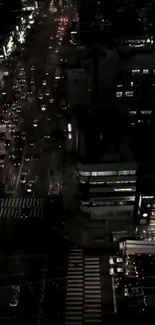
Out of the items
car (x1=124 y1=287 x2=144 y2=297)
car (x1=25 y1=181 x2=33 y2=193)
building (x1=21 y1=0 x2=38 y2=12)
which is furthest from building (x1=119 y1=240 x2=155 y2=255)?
building (x1=21 y1=0 x2=38 y2=12)

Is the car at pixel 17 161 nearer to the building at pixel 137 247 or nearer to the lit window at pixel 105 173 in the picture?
the lit window at pixel 105 173

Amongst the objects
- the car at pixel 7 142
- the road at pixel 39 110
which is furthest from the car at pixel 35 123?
the car at pixel 7 142

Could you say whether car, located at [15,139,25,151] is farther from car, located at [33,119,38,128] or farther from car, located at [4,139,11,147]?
car, located at [33,119,38,128]

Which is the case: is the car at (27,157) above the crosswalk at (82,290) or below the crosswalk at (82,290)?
above

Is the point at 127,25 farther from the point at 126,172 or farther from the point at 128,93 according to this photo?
the point at 126,172

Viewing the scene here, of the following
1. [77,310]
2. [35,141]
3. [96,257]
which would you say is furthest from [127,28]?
[77,310]

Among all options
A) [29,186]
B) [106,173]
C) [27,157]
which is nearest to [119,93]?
[27,157]
